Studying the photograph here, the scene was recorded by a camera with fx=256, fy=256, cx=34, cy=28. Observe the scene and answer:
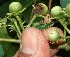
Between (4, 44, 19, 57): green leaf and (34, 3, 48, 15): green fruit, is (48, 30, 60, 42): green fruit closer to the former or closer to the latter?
(34, 3, 48, 15): green fruit

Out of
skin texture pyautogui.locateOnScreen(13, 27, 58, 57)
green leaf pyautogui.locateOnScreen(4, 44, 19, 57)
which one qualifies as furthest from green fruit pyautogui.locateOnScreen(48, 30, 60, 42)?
green leaf pyautogui.locateOnScreen(4, 44, 19, 57)

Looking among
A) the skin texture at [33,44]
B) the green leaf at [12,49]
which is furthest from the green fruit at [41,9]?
the green leaf at [12,49]

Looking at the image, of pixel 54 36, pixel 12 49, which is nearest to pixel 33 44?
pixel 54 36

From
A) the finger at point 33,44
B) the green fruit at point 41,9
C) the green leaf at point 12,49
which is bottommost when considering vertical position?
the green leaf at point 12,49

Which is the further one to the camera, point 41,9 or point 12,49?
point 12,49

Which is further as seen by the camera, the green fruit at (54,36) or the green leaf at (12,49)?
the green leaf at (12,49)

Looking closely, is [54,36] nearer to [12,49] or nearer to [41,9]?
[41,9]

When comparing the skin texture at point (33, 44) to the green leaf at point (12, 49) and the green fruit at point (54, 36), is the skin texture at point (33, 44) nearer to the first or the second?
the green fruit at point (54, 36)

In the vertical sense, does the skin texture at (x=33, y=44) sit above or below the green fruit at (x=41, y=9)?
below
